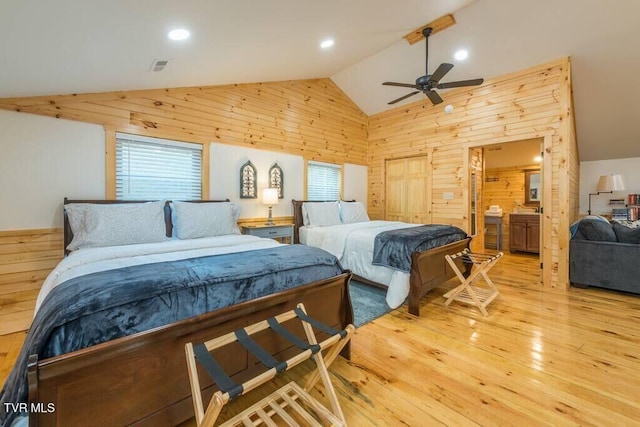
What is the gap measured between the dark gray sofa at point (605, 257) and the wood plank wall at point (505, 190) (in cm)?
257

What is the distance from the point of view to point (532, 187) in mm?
6219

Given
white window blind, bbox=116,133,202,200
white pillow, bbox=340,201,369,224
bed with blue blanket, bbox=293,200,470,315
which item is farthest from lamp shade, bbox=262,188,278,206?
white pillow, bbox=340,201,369,224

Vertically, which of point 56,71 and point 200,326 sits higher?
point 56,71

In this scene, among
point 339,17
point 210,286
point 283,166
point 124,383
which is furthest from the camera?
point 283,166

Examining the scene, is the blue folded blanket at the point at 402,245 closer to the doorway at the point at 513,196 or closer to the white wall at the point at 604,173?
the doorway at the point at 513,196

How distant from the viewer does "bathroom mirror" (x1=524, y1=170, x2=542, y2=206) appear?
6.14m

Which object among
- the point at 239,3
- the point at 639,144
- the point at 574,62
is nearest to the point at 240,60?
the point at 239,3

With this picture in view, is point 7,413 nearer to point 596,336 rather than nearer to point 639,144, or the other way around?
point 596,336

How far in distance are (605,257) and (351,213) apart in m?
3.50

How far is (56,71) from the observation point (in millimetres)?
2303

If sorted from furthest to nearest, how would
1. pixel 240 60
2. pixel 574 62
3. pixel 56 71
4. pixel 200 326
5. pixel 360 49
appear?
pixel 360 49 < pixel 574 62 < pixel 240 60 < pixel 56 71 < pixel 200 326

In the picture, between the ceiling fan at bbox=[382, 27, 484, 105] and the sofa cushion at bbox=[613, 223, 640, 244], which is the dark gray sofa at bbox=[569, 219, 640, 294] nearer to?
the sofa cushion at bbox=[613, 223, 640, 244]

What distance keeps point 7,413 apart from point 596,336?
3.91 meters

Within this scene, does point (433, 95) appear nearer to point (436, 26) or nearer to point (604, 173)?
point (436, 26)
